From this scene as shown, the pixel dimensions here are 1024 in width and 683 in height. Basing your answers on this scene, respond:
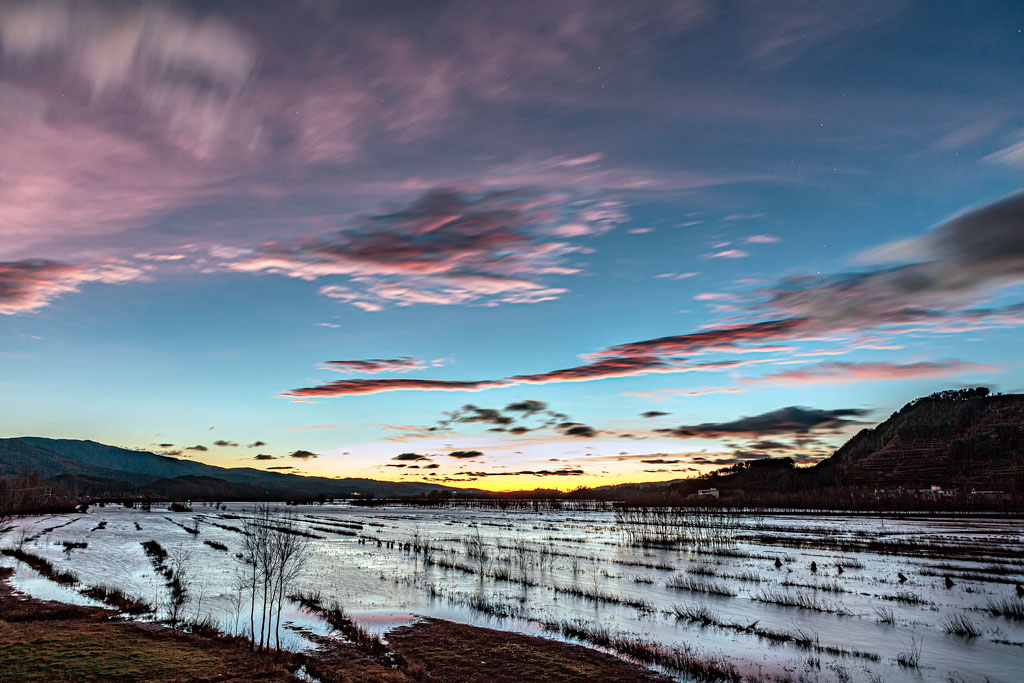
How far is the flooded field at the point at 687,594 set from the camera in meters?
20.5

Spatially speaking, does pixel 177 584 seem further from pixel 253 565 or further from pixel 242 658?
pixel 242 658

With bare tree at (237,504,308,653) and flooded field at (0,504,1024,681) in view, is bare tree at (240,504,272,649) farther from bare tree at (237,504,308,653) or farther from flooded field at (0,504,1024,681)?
flooded field at (0,504,1024,681)

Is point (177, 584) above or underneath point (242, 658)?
underneath

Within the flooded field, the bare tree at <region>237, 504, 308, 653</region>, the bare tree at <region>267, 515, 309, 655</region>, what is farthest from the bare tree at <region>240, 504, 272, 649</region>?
the flooded field

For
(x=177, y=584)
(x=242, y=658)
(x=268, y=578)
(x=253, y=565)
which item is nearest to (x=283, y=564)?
(x=268, y=578)

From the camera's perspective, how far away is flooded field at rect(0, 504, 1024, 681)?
2055cm

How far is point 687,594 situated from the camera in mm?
31750

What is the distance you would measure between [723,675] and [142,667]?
15291 millimetres

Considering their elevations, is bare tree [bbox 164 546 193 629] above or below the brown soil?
below

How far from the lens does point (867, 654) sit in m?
20.3

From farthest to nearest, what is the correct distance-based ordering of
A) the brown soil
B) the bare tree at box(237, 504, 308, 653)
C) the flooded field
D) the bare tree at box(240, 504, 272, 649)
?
1. the flooded field
2. the bare tree at box(240, 504, 272, 649)
3. the bare tree at box(237, 504, 308, 653)
4. the brown soil

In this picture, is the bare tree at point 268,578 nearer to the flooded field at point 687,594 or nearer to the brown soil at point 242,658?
the flooded field at point 687,594

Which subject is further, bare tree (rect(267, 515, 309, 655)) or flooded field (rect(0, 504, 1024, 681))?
flooded field (rect(0, 504, 1024, 681))

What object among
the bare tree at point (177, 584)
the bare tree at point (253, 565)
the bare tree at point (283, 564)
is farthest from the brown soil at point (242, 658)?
the bare tree at point (177, 584)
